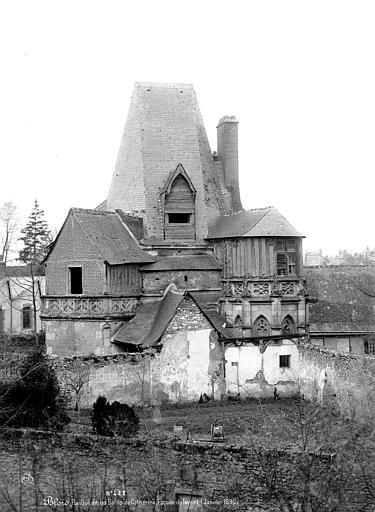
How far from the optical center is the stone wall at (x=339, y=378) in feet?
69.8

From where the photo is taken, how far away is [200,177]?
33312mm

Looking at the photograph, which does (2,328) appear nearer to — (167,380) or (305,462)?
(167,380)

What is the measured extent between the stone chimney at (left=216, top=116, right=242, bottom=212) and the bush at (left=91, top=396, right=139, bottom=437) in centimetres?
1733

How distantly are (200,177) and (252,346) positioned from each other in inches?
372

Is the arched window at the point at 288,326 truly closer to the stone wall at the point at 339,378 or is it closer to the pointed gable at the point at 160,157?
the stone wall at the point at 339,378

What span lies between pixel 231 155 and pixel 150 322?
34.9 feet

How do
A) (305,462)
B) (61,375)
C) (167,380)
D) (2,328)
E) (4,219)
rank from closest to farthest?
(305,462) → (61,375) → (167,380) → (2,328) → (4,219)

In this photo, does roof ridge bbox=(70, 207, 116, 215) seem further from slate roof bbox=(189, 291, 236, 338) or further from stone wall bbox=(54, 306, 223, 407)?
stone wall bbox=(54, 306, 223, 407)

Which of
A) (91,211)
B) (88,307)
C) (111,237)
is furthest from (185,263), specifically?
(88,307)

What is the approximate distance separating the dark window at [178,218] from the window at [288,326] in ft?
21.6

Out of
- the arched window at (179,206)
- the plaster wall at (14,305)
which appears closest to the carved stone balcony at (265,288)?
the arched window at (179,206)

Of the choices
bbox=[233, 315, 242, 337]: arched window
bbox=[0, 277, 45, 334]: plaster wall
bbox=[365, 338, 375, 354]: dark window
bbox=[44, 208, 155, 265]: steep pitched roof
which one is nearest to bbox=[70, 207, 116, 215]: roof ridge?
bbox=[44, 208, 155, 265]: steep pitched roof

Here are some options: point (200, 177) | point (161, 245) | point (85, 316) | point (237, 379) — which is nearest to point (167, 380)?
point (237, 379)

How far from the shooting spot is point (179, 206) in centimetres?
3234
